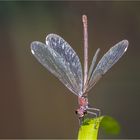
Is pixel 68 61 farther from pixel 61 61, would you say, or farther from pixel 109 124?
pixel 109 124

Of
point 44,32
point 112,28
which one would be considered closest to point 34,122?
point 44,32

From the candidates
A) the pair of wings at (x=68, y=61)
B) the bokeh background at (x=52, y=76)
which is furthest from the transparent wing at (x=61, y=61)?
the bokeh background at (x=52, y=76)

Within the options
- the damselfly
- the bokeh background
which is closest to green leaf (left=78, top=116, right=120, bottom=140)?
the damselfly

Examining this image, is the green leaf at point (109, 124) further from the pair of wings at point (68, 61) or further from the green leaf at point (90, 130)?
the pair of wings at point (68, 61)

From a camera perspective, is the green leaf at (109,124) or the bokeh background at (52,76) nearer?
the green leaf at (109,124)

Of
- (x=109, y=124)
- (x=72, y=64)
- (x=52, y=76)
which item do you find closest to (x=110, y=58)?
(x=72, y=64)

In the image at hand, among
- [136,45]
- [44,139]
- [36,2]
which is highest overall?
[36,2]

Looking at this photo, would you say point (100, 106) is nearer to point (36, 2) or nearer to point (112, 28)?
point (112, 28)

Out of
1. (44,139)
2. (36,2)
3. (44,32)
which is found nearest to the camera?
(44,139)
